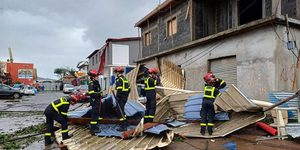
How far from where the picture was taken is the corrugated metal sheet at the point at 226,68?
29.0 ft

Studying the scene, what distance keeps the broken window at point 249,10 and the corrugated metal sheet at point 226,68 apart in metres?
3.18

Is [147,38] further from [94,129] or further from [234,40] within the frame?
[94,129]

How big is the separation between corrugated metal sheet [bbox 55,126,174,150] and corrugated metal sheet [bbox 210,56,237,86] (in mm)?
5648

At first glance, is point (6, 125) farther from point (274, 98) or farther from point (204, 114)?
point (274, 98)

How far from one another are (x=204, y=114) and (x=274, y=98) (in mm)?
2551

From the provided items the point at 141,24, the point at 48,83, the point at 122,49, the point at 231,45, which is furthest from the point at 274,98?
the point at 48,83

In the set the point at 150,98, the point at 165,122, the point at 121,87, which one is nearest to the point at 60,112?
the point at 121,87

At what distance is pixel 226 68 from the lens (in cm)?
923

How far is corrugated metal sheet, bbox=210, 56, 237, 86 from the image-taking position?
884cm

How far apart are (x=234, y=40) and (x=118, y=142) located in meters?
6.63

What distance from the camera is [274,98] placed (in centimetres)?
631

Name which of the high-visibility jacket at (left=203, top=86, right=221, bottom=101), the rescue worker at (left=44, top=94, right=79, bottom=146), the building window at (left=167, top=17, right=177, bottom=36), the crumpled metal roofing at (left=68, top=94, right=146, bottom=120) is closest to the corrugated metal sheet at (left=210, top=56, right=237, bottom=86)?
the high-visibility jacket at (left=203, top=86, right=221, bottom=101)

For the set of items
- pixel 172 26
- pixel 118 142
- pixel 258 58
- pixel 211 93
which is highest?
pixel 172 26

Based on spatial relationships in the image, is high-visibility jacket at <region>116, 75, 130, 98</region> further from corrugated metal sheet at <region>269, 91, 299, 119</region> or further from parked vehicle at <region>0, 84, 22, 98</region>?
parked vehicle at <region>0, 84, 22, 98</region>
